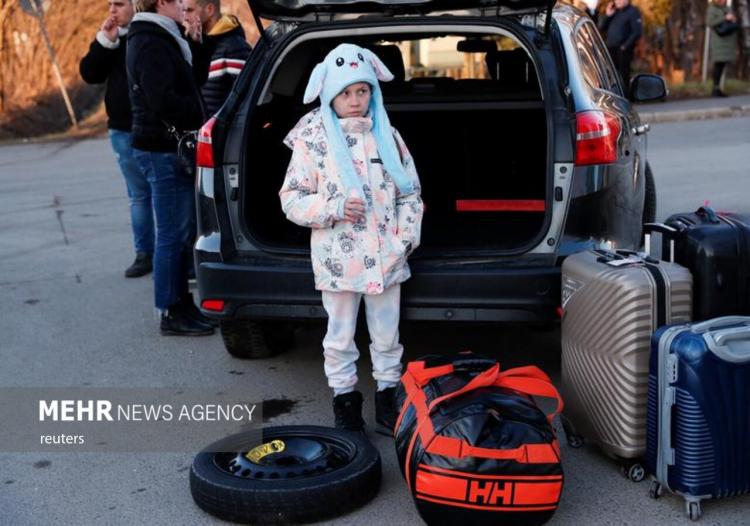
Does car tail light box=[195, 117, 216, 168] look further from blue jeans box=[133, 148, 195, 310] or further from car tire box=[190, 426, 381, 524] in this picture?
car tire box=[190, 426, 381, 524]

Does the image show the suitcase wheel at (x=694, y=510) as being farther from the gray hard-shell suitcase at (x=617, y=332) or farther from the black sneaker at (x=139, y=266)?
the black sneaker at (x=139, y=266)

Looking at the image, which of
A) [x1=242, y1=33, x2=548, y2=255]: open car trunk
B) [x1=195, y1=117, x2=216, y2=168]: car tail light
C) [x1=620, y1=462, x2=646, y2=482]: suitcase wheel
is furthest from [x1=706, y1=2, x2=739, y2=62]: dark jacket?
[x1=620, y1=462, x2=646, y2=482]: suitcase wheel

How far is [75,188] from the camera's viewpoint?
12602mm

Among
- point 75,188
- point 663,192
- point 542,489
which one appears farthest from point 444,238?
point 75,188

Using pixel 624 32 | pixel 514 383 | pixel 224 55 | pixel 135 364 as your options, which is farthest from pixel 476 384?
pixel 624 32

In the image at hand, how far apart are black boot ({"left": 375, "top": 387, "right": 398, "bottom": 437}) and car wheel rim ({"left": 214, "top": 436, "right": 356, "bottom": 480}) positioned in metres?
0.46

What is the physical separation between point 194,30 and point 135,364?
2.22 metres

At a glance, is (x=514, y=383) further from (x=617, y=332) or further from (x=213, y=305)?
(x=213, y=305)

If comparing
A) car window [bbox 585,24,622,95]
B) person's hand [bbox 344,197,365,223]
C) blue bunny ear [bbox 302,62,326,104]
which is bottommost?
person's hand [bbox 344,197,365,223]

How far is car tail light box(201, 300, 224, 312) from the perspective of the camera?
4.85 m

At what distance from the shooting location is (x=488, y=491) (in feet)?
11.4

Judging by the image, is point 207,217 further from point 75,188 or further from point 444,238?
point 75,188

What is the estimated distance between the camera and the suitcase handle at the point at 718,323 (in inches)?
144

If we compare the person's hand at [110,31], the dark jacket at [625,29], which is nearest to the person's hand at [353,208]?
the person's hand at [110,31]
